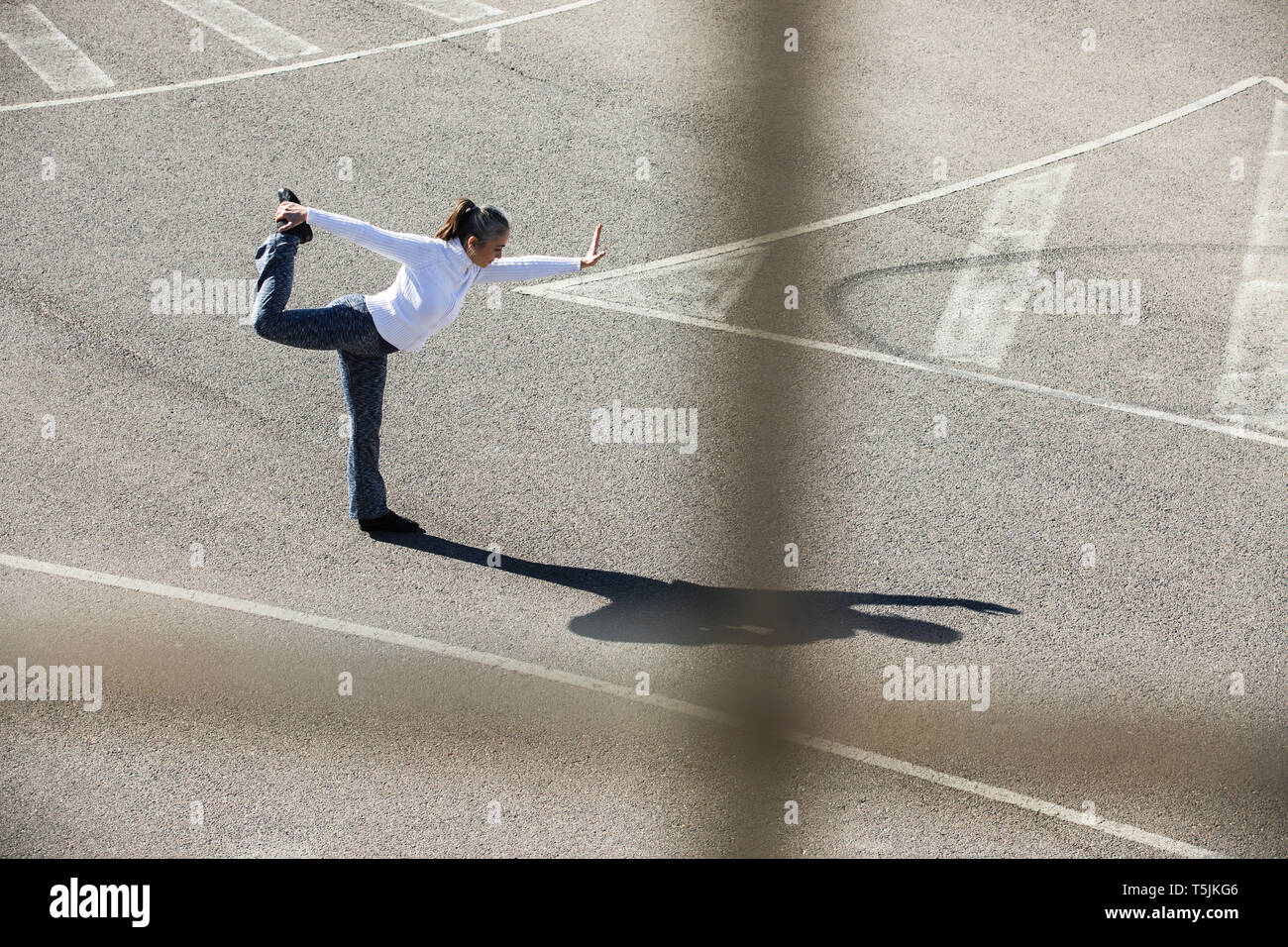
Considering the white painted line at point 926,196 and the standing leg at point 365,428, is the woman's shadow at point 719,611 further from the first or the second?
the white painted line at point 926,196

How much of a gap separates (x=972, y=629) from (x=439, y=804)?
9.82 ft

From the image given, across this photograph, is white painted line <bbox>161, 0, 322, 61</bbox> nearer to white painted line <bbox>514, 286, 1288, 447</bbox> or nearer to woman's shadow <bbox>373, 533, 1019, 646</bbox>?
white painted line <bbox>514, 286, 1288, 447</bbox>

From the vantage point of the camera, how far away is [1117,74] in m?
13.2

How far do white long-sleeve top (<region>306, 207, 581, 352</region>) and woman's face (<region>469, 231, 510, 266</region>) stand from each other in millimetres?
64

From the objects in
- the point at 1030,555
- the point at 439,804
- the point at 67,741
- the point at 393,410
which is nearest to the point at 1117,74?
the point at 1030,555

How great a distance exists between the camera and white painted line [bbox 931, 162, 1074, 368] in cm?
985

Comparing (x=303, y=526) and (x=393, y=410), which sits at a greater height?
(x=393, y=410)

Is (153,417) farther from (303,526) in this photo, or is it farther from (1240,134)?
(1240,134)

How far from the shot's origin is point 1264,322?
10.1m

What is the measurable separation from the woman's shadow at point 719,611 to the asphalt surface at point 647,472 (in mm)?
32

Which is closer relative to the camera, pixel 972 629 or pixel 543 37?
pixel 972 629

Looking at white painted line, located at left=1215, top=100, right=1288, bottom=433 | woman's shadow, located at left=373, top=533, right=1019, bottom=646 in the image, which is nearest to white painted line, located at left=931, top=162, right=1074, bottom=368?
white painted line, located at left=1215, top=100, right=1288, bottom=433

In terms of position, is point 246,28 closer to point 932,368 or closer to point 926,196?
point 926,196

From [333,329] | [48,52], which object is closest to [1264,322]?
[333,329]
